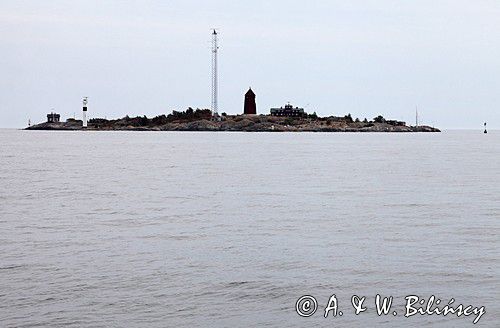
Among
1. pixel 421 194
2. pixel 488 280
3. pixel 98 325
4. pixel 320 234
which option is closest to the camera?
pixel 98 325

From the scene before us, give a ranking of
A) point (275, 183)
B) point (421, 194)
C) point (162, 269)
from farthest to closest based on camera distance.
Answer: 1. point (275, 183)
2. point (421, 194)
3. point (162, 269)

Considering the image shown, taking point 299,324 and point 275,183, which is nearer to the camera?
point 299,324

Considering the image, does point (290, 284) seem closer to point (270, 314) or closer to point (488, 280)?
point (270, 314)

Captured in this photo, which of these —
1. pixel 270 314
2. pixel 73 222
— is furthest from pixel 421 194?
pixel 270 314

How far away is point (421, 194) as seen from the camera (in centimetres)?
4194

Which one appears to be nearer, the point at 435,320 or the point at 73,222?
the point at 435,320

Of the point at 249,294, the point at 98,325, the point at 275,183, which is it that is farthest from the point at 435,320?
the point at 275,183

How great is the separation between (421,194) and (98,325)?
28.8 meters

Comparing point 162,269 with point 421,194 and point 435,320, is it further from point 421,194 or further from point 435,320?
point 421,194

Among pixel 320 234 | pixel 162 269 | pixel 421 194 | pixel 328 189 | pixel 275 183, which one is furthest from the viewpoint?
pixel 275 183

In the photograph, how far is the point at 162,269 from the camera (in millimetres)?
21234

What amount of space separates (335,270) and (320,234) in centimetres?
620

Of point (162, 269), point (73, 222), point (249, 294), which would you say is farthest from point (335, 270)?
point (73, 222)

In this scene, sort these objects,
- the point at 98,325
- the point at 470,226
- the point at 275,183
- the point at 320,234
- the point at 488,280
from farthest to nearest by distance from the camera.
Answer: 1. the point at 275,183
2. the point at 470,226
3. the point at 320,234
4. the point at 488,280
5. the point at 98,325
